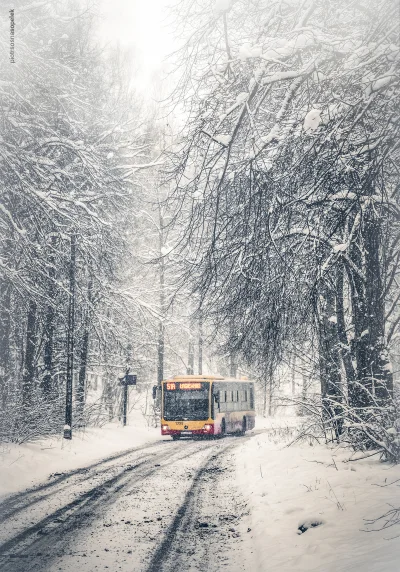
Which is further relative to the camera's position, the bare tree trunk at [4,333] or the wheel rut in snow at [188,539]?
the bare tree trunk at [4,333]

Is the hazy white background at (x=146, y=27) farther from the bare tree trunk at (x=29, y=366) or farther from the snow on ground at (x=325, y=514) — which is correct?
the bare tree trunk at (x=29, y=366)

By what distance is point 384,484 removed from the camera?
6711 mm

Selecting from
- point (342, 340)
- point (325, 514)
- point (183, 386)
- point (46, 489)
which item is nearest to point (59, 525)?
point (46, 489)

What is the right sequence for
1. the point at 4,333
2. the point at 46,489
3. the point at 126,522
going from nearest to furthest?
the point at 126,522, the point at 46,489, the point at 4,333

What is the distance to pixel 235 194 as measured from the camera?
5492mm

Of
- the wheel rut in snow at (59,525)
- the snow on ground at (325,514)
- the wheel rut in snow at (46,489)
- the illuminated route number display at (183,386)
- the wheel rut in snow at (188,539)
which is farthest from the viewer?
the illuminated route number display at (183,386)

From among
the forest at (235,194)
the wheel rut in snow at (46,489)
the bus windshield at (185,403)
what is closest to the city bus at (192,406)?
the bus windshield at (185,403)

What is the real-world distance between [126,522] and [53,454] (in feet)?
22.5

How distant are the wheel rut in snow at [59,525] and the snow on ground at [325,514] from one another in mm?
2456

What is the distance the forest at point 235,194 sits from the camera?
179 inches

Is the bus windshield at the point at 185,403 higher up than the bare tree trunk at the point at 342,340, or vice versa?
the bare tree trunk at the point at 342,340

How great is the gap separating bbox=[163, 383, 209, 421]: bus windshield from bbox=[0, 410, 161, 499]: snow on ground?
162 centimetres

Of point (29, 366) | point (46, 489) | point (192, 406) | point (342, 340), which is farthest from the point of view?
point (192, 406)

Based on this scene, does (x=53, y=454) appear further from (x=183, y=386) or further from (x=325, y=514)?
(x=325, y=514)
